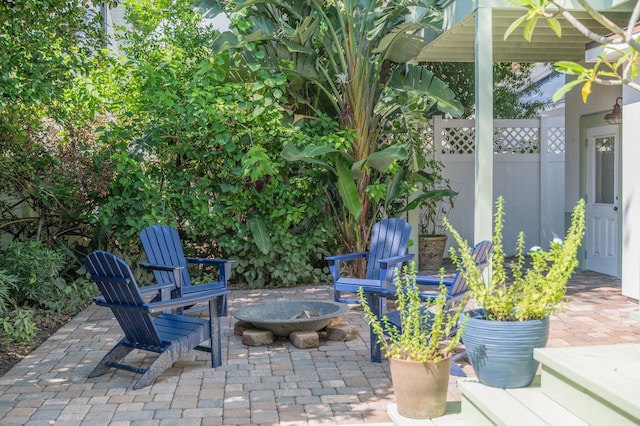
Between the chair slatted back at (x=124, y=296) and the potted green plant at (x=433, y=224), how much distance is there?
5979 millimetres

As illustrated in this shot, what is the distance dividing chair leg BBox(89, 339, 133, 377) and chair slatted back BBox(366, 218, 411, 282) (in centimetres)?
286

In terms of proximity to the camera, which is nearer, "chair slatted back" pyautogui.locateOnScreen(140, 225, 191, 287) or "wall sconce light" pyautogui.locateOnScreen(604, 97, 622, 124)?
"chair slatted back" pyautogui.locateOnScreen(140, 225, 191, 287)

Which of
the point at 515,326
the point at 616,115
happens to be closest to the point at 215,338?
the point at 515,326

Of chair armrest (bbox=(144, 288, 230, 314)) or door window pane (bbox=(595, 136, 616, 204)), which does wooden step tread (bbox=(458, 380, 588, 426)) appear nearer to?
chair armrest (bbox=(144, 288, 230, 314))

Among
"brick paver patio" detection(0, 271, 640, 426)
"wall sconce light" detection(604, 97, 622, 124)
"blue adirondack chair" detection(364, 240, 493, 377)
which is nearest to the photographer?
"brick paver patio" detection(0, 271, 640, 426)

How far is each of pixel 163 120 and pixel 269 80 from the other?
1.47m

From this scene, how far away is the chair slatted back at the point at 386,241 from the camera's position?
24.1 ft

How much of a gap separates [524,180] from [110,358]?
862cm

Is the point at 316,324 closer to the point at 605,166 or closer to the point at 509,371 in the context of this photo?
the point at 509,371

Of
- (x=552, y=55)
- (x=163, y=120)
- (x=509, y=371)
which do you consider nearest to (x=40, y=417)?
(x=509, y=371)

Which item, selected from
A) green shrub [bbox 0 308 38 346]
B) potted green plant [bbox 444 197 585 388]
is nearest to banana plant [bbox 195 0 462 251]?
green shrub [bbox 0 308 38 346]

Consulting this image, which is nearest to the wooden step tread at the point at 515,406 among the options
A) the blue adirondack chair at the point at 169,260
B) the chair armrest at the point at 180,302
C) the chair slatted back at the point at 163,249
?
the chair armrest at the point at 180,302

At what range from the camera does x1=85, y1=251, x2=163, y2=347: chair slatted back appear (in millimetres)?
5074

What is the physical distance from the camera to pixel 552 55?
10250 mm
